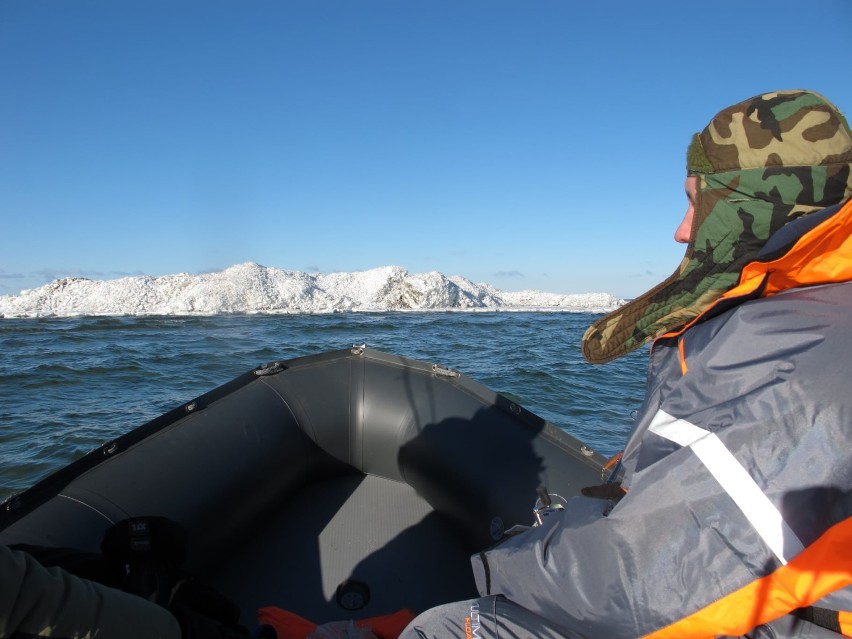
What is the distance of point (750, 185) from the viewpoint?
1015 millimetres

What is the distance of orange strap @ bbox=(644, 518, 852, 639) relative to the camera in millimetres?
744

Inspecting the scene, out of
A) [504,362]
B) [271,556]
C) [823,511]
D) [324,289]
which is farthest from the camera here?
[324,289]

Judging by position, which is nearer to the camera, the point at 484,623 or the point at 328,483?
the point at 484,623

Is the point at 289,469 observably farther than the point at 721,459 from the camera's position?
Yes

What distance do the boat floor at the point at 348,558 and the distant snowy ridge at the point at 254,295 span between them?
22800 millimetres

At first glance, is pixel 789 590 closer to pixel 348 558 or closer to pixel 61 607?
pixel 61 607

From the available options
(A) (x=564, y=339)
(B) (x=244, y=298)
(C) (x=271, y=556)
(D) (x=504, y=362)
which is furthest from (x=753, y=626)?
(B) (x=244, y=298)

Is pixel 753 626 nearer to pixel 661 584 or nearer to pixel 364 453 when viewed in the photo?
pixel 661 584

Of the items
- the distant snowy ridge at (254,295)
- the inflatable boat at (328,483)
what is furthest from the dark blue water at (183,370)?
the distant snowy ridge at (254,295)

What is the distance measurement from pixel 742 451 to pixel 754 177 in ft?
1.80

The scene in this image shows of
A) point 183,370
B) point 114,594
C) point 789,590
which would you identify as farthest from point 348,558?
point 183,370

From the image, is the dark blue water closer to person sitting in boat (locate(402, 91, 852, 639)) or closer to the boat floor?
the boat floor

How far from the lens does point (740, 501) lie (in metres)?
0.78

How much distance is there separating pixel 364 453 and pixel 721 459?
240cm
